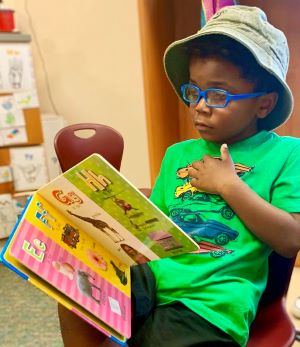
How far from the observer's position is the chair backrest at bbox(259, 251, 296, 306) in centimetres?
80

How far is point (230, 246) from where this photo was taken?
29.0 inches

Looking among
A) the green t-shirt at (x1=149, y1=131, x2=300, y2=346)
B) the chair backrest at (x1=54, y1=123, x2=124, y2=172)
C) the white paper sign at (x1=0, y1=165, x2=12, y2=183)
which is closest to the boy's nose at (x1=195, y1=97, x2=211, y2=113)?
the green t-shirt at (x1=149, y1=131, x2=300, y2=346)

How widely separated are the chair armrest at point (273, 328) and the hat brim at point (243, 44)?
1.22 ft

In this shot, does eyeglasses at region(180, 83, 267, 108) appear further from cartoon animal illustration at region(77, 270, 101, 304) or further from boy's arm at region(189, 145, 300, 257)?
cartoon animal illustration at region(77, 270, 101, 304)

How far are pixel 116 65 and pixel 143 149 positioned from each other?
0.45 meters

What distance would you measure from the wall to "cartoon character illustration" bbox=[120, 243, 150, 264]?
1.47 meters

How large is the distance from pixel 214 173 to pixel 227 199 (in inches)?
2.4

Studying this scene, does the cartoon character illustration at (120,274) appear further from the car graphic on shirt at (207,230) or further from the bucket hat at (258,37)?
the bucket hat at (258,37)

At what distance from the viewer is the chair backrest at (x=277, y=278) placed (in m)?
0.80

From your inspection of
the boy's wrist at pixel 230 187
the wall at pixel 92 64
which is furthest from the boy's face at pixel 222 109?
the wall at pixel 92 64

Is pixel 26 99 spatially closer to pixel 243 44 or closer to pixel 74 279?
pixel 243 44

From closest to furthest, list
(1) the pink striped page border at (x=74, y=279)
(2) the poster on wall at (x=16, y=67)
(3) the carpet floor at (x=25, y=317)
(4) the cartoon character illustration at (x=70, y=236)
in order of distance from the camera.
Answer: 1. (1) the pink striped page border at (x=74, y=279)
2. (4) the cartoon character illustration at (x=70, y=236)
3. (3) the carpet floor at (x=25, y=317)
4. (2) the poster on wall at (x=16, y=67)

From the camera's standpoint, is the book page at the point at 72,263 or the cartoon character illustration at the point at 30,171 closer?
the book page at the point at 72,263

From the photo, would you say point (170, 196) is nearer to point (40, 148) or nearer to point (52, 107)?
point (40, 148)
